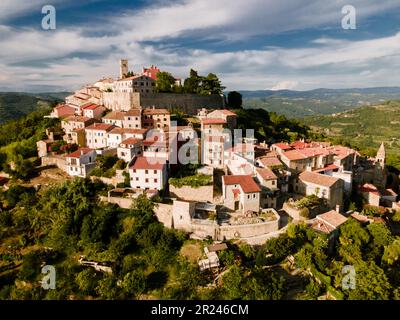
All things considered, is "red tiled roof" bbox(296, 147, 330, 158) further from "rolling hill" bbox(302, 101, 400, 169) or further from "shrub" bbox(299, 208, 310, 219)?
"rolling hill" bbox(302, 101, 400, 169)

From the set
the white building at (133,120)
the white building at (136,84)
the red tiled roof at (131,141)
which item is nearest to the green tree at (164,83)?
the white building at (136,84)

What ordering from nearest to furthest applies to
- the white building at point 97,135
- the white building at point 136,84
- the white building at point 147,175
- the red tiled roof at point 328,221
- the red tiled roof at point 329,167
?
1. the red tiled roof at point 328,221
2. the white building at point 147,175
3. the red tiled roof at point 329,167
4. the white building at point 97,135
5. the white building at point 136,84

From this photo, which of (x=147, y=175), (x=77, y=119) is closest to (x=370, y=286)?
(x=147, y=175)

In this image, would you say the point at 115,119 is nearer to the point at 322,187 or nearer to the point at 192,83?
the point at 192,83

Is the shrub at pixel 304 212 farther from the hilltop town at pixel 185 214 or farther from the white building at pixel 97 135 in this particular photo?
the white building at pixel 97 135

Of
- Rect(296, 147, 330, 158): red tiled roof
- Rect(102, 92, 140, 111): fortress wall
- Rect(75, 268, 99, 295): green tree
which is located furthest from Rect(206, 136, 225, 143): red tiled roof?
Rect(75, 268, 99, 295): green tree

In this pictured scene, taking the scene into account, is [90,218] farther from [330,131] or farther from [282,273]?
[330,131]
